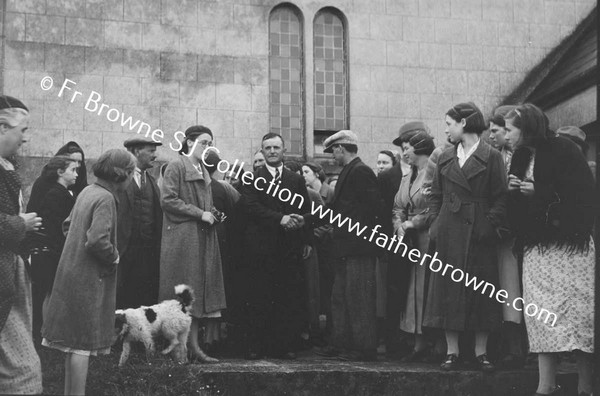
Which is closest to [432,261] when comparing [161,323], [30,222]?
[161,323]

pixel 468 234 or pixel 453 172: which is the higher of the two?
pixel 453 172

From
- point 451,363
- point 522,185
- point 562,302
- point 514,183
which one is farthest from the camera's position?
point 451,363

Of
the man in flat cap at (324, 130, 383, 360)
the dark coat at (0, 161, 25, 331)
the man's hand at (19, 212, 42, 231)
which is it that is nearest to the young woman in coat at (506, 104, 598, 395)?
the man in flat cap at (324, 130, 383, 360)

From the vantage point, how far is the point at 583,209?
6.89m

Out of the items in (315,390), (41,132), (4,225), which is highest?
(41,132)

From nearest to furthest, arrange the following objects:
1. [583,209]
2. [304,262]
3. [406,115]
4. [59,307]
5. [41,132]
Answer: [59,307]
[583,209]
[304,262]
[41,132]
[406,115]

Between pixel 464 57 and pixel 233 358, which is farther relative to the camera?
pixel 464 57

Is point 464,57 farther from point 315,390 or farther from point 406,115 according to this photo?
point 315,390

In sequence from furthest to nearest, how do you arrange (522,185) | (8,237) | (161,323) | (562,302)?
(161,323) < (522,185) < (562,302) < (8,237)

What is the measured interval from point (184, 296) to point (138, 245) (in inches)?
46.2

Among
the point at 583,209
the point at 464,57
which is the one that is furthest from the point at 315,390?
the point at 464,57

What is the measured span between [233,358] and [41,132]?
5580mm

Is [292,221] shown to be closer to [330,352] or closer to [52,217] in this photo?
[330,352]

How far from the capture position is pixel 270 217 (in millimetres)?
8547
